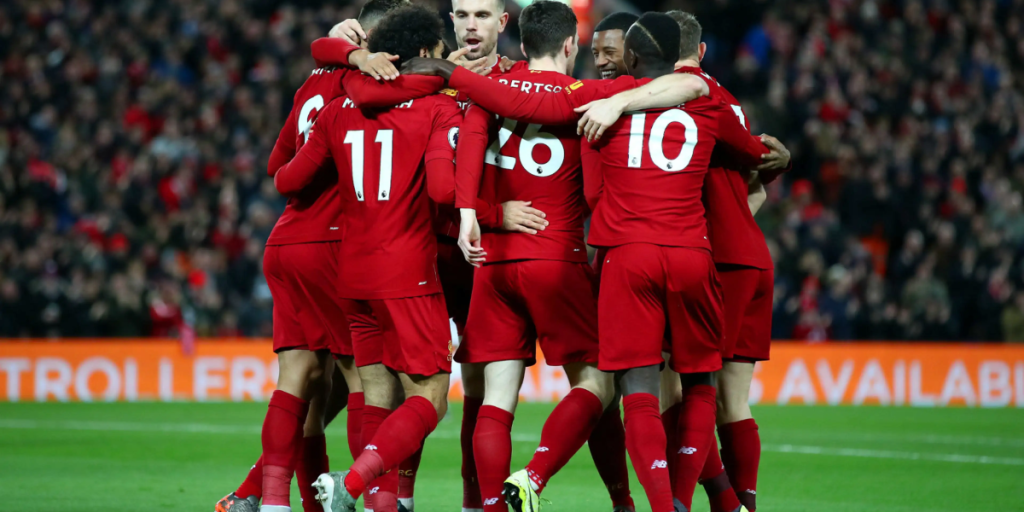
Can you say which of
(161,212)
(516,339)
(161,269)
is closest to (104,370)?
(161,269)

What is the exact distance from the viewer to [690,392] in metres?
5.78

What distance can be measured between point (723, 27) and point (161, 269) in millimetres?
10986

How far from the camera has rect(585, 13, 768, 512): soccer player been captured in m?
5.52

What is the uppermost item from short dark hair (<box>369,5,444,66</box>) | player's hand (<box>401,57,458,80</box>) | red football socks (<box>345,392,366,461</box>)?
short dark hair (<box>369,5,444,66</box>)

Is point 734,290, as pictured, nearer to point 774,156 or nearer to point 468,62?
point 774,156

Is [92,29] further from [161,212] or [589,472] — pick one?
[589,472]

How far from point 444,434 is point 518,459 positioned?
2.45 metres

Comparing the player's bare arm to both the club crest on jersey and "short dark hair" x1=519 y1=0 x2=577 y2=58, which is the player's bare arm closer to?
"short dark hair" x1=519 y1=0 x2=577 y2=58

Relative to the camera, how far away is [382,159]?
5.80 meters

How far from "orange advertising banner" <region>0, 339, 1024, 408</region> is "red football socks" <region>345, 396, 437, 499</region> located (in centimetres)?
975

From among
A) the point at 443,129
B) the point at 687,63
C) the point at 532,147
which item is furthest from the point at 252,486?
the point at 687,63

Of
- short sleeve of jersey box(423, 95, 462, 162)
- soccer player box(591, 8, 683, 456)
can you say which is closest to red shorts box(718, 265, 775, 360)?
soccer player box(591, 8, 683, 456)

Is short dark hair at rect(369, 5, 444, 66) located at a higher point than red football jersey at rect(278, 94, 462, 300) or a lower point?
higher

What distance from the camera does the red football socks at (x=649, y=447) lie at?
209 inches
